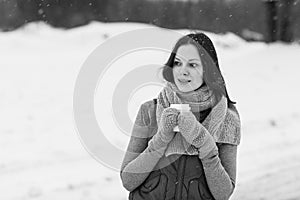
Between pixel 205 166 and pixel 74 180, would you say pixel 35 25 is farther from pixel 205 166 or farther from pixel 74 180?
pixel 205 166

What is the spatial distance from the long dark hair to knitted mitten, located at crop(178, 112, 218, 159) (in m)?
0.21

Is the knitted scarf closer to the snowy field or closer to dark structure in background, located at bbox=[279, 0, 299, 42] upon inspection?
the snowy field

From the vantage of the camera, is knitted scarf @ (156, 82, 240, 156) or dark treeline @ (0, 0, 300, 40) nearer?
knitted scarf @ (156, 82, 240, 156)

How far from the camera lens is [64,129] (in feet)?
32.2

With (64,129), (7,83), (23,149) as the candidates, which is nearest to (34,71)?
(7,83)

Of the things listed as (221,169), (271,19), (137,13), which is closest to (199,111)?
(221,169)

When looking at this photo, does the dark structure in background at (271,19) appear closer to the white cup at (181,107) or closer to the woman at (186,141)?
the woman at (186,141)

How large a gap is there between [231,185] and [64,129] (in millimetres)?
7361

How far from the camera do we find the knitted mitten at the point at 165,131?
244 centimetres

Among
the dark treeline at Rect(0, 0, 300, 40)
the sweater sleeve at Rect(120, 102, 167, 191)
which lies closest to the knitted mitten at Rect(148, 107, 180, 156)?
the sweater sleeve at Rect(120, 102, 167, 191)

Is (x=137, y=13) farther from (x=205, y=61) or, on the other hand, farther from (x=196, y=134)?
(x=196, y=134)

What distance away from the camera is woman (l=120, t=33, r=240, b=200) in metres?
2.53

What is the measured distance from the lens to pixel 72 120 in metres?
10.4

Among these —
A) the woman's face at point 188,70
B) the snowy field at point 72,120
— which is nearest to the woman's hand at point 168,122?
the woman's face at point 188,70
